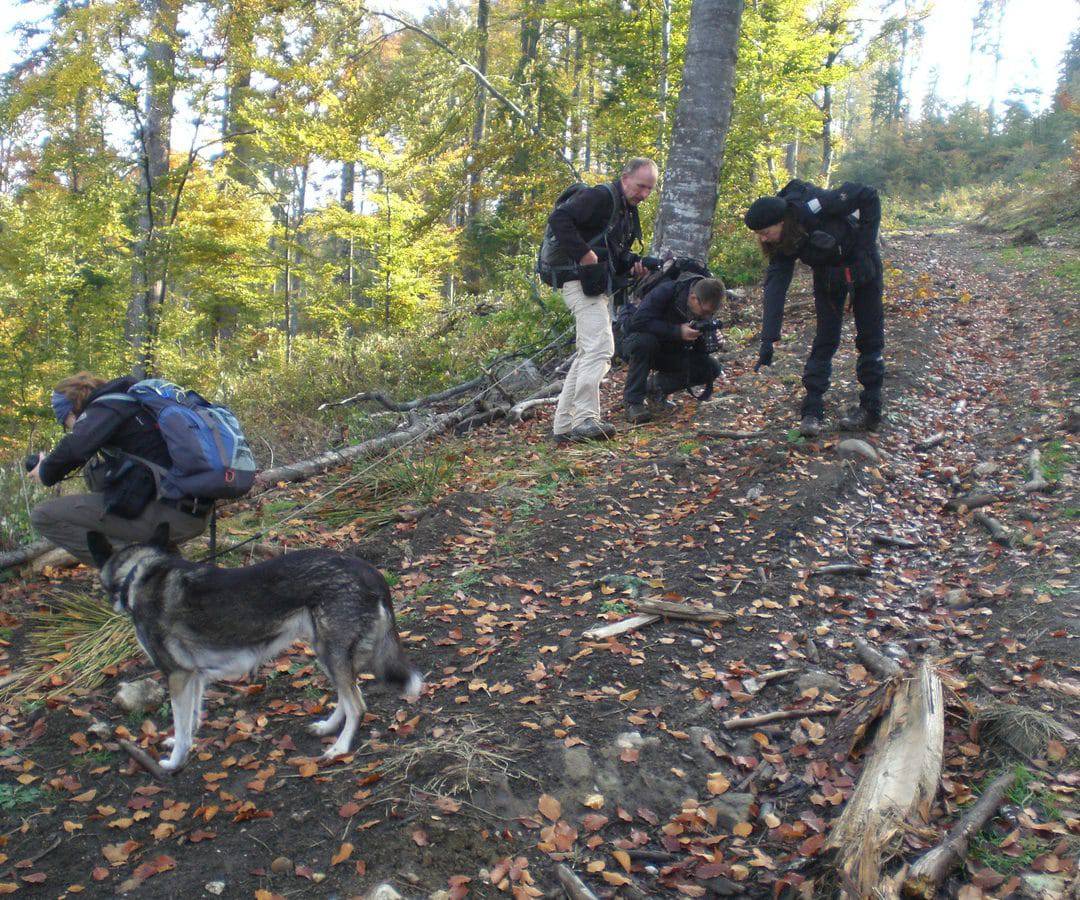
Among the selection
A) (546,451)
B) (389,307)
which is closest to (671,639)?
(546,451)

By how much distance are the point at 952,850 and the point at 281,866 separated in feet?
8.24

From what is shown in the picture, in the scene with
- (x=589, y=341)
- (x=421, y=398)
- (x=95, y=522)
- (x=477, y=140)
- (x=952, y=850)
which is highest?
(x=477, y=140)

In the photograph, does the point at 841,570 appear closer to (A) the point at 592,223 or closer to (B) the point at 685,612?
(B) the point at 685,612

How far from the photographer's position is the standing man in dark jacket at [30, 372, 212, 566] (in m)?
4.14

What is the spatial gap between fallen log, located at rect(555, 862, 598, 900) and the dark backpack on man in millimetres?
5242

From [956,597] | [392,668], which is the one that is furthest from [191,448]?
[956,597]

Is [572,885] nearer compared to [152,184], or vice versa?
[572,885]

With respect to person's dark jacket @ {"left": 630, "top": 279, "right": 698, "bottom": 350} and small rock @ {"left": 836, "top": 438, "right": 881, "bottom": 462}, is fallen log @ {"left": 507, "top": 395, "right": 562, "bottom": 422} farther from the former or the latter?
small rock @ {"left": 836, "top": 438, "right": 881, "bottom": 462}

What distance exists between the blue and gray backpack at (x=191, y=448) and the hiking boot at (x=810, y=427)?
4.82 meters

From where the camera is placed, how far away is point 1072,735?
3.20 meters

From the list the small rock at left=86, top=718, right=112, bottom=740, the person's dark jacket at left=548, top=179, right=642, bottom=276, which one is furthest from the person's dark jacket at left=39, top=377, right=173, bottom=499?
the person's dark jacket at left=548, top=179, right=642, bottom=276

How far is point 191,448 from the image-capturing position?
4270 millimetres

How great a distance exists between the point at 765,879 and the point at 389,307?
1525 cm

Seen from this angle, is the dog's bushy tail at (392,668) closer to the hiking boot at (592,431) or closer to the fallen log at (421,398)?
the hiking boot at (592,431)
